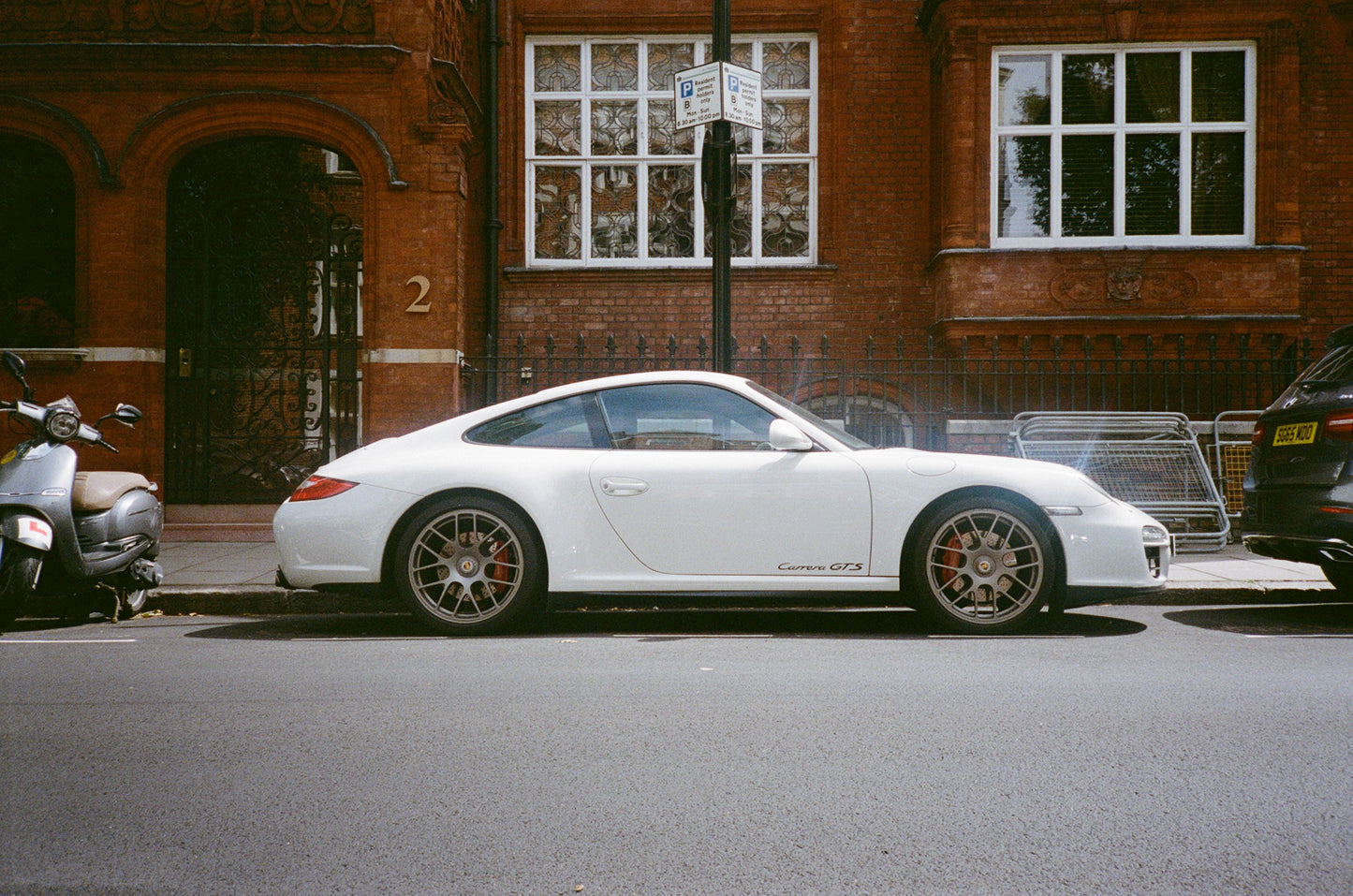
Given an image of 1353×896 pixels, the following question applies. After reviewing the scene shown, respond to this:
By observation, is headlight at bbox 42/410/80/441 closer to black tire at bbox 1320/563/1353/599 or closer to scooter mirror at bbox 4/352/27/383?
scooter mirror at bbox 4/352/27/383

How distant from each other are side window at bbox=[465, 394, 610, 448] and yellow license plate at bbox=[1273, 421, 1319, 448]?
4.15 m

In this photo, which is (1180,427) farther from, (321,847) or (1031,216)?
(321,847)

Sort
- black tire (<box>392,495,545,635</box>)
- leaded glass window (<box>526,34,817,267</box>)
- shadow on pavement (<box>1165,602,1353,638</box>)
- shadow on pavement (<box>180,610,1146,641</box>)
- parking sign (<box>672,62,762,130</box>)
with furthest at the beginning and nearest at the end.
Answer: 1. leaded glass window (<box>526,34,817,267</box>)
2. parking sign (<box>672,62,762,130</box>)
3. shadow on pavement (<box>1165,602,1353,638</box>)
4. shadow on pavement (<box>180,610,1146,641</box>)
5. black tire (<box>392,495,545,635</box>)

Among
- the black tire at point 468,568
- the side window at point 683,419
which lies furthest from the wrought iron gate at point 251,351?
the side window at point 683,419

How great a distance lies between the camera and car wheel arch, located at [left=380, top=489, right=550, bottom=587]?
234 inches

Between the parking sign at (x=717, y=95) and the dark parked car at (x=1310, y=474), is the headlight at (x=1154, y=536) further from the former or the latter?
the parking sign at (x=717, y=95)

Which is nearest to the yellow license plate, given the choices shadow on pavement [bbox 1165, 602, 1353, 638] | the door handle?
shadow on pavement [bbox 1165, 602, 1353, 638]

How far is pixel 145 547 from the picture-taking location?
685 cm

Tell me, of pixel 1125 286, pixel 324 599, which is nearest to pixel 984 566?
pixel 324 599

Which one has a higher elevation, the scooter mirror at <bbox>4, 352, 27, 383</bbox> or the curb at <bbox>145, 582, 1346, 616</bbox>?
the scooter mirror at <bbox>4, 352, 27, 383</bbox>

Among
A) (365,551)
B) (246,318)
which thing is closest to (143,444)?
(246,318)

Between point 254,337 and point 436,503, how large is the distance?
5927mm

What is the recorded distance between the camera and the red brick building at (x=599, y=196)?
10750mm

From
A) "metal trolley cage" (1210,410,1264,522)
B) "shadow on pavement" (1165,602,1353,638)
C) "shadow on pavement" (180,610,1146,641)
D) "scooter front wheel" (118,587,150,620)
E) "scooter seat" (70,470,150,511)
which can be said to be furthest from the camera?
"metal trolley cage" (1210,410,1264,522)
